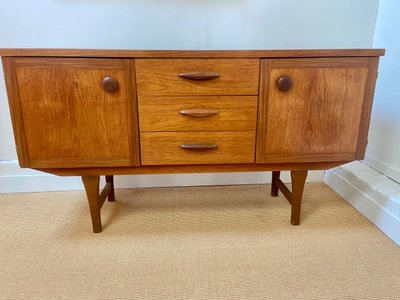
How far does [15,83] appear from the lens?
853 millimetres

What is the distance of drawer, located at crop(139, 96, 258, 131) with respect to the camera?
91cm

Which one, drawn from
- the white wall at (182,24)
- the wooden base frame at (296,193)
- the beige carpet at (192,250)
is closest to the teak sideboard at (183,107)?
the wooden base frame at (296,193)

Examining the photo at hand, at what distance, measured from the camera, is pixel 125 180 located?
4.92ft

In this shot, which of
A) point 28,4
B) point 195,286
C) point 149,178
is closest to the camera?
point 195,286

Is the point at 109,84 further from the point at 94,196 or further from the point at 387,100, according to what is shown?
the point at 387,100

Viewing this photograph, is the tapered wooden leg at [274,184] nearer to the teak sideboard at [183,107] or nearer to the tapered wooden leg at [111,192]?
the teak sideboard at [183,107]

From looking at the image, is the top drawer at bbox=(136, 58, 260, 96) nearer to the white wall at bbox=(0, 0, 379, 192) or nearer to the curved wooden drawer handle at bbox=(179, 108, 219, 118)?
the curved wooden drawer handle at bbox=(179, 108, 219, 118)

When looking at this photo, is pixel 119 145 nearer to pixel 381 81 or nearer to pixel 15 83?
pixel 15 83

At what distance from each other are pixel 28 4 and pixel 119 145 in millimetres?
841

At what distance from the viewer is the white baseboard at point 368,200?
1.06 meters

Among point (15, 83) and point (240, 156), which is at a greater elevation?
point (15, 83)

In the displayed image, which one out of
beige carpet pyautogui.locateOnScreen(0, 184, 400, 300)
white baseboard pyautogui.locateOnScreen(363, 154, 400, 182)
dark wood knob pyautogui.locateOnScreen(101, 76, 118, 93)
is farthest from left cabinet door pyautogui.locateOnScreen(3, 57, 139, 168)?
white baseboard pyautogui.locateOnScreen(363, 154, 400, 182)

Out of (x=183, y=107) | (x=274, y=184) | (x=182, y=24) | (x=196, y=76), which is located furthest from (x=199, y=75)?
(x=274, y=184)

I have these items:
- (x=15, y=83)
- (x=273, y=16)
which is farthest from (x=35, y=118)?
(x=273, y=16)
